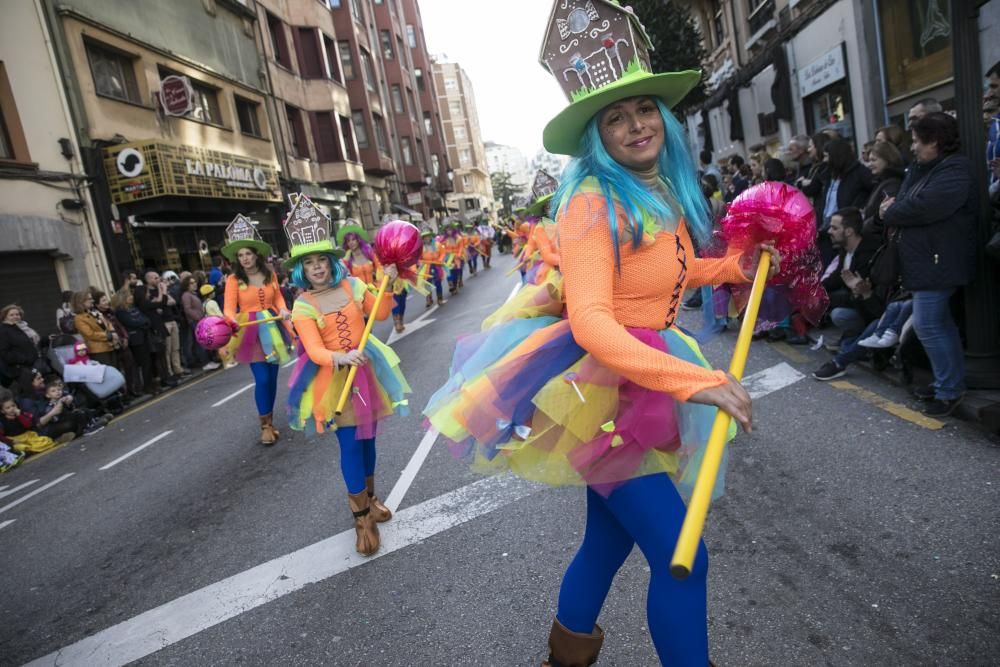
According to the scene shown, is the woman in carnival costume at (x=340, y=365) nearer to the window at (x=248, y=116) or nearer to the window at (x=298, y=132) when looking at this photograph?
the window at (x=248, y=116)

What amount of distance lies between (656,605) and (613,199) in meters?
1.12

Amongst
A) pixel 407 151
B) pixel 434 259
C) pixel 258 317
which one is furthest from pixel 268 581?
pixel 407 151

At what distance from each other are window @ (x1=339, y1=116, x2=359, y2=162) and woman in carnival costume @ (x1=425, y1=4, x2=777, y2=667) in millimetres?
29216

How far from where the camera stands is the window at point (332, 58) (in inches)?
1143

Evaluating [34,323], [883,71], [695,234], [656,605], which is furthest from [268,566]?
[883,71]

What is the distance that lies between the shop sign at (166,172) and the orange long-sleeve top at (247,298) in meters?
10.1

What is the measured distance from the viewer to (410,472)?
4.89 metres

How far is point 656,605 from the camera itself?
1.77 m

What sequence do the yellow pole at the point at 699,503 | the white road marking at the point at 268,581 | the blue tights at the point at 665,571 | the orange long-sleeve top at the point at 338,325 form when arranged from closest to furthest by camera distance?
the yellow pole at the point at 699,503 < the blue tights at the point at 665,571 < the white road marking at the point at 268,581 < the orange long-sleeve top at the point at 338,325

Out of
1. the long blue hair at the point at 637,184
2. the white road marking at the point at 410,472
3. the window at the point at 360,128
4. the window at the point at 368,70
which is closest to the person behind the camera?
the long blue hair at the point at 637,184

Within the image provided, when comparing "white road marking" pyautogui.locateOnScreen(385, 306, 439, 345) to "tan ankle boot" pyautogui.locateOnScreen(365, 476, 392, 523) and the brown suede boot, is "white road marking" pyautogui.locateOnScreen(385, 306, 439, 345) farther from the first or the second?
the brown suede boot

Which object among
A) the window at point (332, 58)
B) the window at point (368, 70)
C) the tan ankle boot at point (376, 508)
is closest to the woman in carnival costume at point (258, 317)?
the tan ankle boot at point (376, 508)

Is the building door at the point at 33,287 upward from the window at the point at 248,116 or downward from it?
downward

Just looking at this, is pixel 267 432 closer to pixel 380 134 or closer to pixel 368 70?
pixel 380 134
